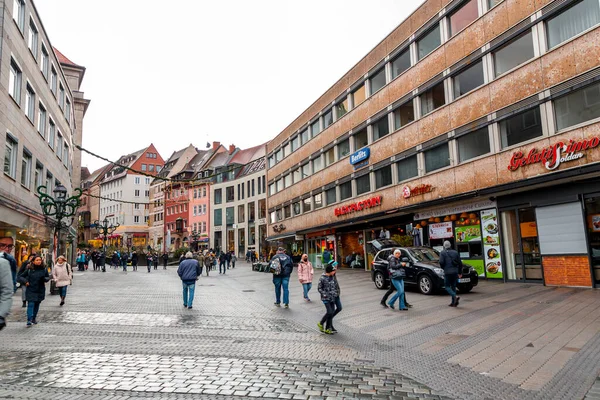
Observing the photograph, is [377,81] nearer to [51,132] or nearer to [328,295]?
[51,132]

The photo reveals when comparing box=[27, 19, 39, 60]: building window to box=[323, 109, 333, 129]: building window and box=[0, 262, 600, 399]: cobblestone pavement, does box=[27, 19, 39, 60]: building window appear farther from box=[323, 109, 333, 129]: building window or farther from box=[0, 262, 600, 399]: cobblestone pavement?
box=[323, 109, 333, 129]: building window

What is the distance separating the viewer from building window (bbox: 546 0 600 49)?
50.4 feet

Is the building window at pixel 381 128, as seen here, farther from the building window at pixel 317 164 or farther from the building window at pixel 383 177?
the building window at pixel 317 164

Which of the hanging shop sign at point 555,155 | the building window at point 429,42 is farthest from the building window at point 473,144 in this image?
the building window at point 429,42

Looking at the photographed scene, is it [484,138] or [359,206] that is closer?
[484,138]

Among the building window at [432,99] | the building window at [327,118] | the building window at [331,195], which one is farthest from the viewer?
the building window at [327,118]

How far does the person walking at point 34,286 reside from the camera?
10.1 m

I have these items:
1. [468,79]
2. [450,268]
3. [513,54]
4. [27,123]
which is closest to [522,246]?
[450,268]

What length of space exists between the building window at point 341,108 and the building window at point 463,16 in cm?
1142

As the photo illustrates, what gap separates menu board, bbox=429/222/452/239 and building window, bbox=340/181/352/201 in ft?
Result: 30.3

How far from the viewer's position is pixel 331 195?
3434cm

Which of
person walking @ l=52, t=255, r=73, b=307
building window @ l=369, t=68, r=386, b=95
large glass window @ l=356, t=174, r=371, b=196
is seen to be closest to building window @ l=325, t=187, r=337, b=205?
large glass window @ l=356, t=174, r=371, b=196

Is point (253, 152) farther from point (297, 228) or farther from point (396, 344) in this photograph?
point (396, 344)

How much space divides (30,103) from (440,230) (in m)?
22.1
